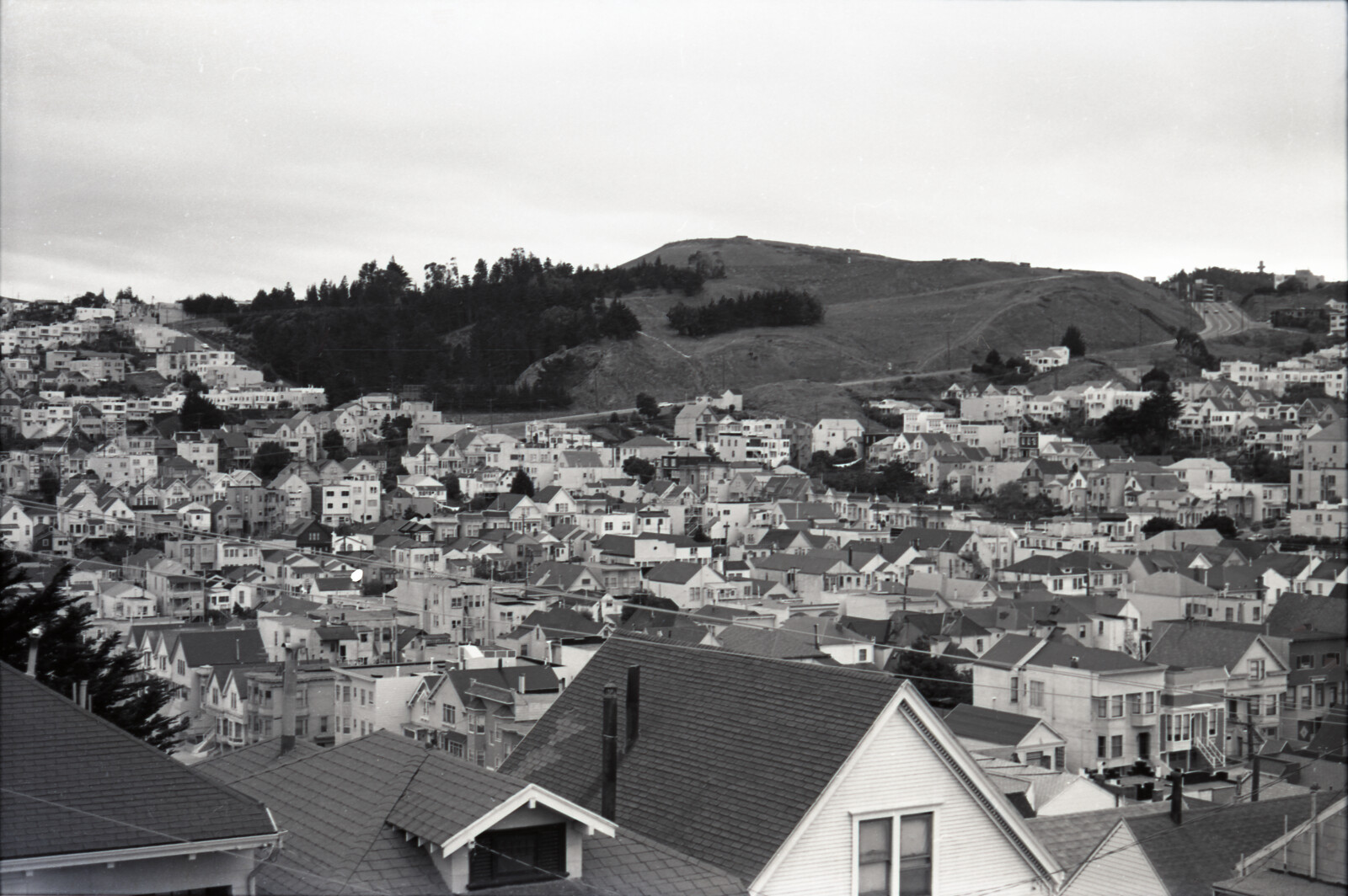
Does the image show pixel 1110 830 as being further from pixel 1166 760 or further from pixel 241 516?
pixel 241 516

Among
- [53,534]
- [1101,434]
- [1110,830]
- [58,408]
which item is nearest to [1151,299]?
[1101,434]

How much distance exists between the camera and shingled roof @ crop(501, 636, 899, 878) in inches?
232

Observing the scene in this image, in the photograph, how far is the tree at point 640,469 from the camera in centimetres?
→ 7756

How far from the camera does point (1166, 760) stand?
2638 centimetres

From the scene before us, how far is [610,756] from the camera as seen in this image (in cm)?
649

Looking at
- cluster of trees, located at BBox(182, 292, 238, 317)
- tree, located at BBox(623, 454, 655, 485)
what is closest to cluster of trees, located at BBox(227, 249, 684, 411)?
cluster of trees, located at BBox(182, 292, 238, 317)

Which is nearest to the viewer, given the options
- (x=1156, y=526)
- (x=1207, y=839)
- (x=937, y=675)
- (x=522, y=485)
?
(x=1207, y=839)

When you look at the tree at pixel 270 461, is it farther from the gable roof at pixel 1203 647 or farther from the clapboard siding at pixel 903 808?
the clapboard siding at pixel 903 808

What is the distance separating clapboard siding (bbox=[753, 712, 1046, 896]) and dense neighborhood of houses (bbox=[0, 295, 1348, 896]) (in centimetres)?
2

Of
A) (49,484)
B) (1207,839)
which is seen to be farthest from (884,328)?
(1207,839)

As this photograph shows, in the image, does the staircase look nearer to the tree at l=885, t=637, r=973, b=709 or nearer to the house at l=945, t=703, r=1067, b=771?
the house at l=945, t=703, r=1067, b=771

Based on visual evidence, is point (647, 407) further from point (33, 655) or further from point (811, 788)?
point (811, 788)

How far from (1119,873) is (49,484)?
61457mm

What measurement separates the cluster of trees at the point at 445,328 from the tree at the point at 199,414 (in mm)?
16033
